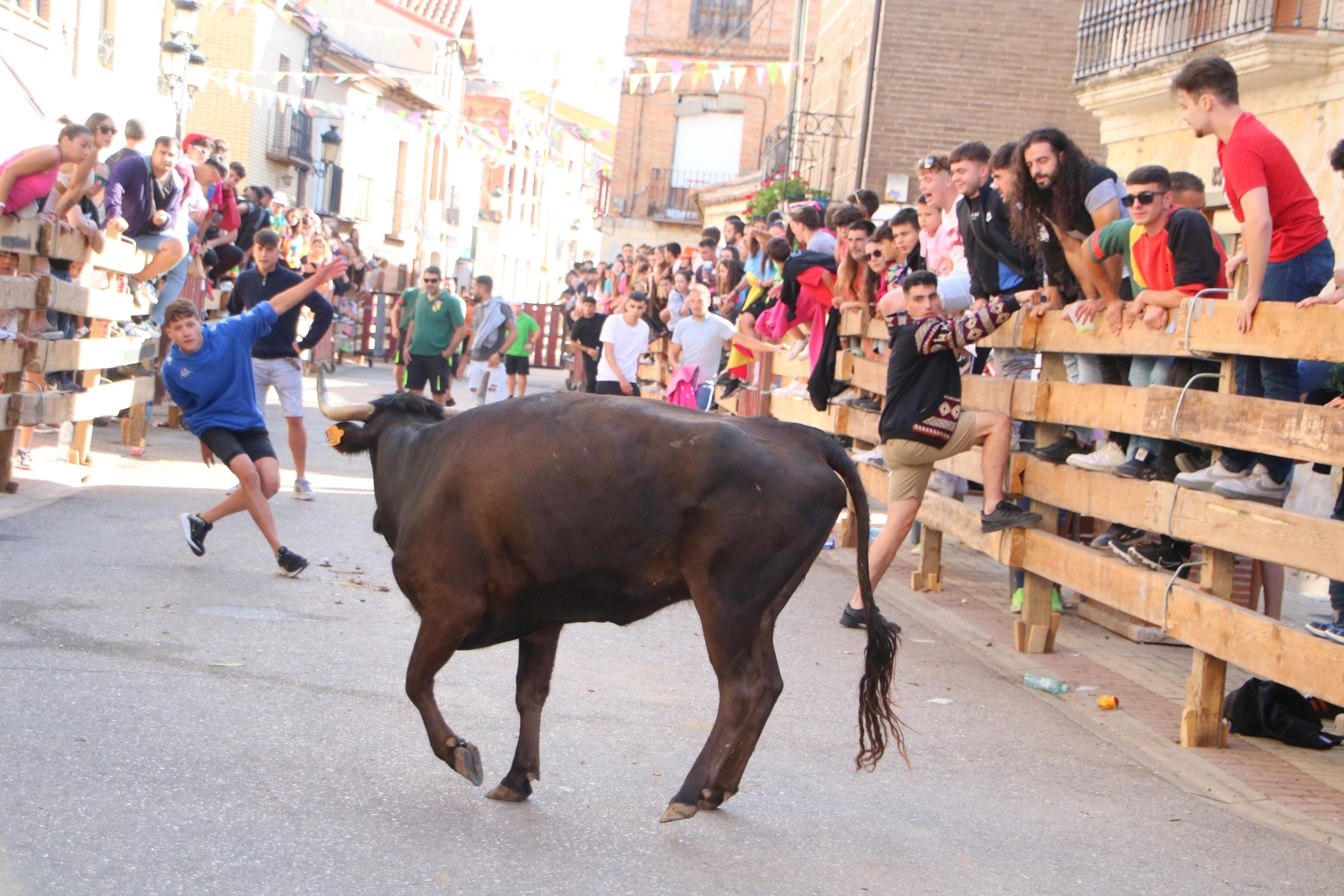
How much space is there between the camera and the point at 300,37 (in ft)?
127

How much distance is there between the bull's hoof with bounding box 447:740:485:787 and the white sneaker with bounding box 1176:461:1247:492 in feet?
11.3

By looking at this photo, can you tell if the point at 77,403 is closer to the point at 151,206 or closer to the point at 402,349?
the point at 151,206

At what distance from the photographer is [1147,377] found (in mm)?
6816

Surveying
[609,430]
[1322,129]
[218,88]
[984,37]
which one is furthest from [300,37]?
[609,430]

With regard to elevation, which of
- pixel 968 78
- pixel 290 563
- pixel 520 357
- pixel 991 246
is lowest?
pixel 290 563

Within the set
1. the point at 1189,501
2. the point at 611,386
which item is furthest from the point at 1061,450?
the point at 611,386

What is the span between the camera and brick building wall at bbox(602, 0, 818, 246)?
135 ft

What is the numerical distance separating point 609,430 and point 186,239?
9982 millimetres

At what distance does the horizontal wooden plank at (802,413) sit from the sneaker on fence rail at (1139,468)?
4.07m

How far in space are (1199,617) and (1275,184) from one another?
204 cm

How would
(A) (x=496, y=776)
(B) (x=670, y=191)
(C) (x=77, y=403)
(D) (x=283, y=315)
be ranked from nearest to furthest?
(A) (x=496, y=776) < (C) (x=77, y=403) < (D) (x=283, y=315) < (B) (x=670, y=191)

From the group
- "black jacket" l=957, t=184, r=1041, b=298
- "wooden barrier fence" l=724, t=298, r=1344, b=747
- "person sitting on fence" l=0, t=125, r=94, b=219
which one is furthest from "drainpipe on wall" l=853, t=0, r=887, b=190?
"wooden barrier fence" l=724, t=298, r=1344, b=747

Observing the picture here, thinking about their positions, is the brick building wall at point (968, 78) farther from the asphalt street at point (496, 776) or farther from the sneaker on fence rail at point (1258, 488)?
the sneaker on fence rail at point (1258, 488)

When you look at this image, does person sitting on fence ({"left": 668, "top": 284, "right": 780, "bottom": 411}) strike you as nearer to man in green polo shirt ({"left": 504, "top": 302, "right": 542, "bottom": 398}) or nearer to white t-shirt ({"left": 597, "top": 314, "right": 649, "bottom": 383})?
white t-shirt ({"left": 597, "top": 314, "right": 649, "bottom": 383})
